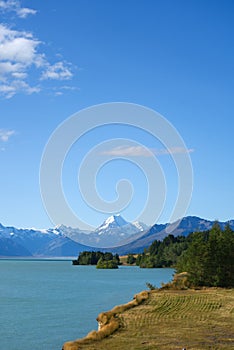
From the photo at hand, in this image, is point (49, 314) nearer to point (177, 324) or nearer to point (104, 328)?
point (104, 328)

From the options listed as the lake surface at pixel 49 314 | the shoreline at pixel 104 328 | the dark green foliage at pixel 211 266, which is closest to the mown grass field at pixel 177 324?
the shoreline at pixel 104 328

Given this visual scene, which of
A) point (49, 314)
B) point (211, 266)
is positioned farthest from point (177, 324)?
point (211, 266)

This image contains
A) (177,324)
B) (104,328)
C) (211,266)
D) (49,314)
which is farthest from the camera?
(211,266)

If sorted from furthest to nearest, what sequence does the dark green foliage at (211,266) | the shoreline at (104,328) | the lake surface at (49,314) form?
the dark green foliage at (211,266)
the lake surface at (49,314)
the shoreline at (104,328)

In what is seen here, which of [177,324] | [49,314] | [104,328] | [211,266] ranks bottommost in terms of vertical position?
[49,314]

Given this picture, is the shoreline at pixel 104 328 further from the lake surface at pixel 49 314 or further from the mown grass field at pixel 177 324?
the lake surface at pixel 49 314

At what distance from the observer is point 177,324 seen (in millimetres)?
→ 40500

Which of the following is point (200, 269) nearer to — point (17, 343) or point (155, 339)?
point (17, 343)

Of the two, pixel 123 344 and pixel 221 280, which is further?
pixel 221 280

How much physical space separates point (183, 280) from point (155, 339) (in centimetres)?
4052

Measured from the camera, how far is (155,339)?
34.2 metres

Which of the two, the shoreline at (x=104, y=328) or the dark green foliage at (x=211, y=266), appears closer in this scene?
the shoreline at (x=104, y=328)

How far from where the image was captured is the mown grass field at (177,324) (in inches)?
1289

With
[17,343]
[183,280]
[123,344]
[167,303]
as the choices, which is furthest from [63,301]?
[123,344]
